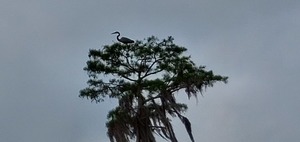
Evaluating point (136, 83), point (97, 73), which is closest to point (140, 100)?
point (136, 83)

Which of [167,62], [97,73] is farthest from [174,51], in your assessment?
[97,73]

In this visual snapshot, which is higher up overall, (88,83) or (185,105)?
(88,83)

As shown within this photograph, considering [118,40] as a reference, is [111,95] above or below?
below

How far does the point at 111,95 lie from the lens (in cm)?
1480

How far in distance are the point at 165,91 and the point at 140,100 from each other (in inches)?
28.9

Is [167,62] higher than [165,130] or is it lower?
higher

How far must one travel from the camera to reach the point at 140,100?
14.4m

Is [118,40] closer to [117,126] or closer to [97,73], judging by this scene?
[97,73]

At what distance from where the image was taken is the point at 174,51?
15023mm

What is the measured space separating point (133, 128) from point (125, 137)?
328mm

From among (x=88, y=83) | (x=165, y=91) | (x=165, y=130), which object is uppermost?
(x=88, y=83)

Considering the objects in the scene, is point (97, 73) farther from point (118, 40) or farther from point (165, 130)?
point (165, 130)

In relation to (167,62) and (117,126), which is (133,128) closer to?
(117,126)

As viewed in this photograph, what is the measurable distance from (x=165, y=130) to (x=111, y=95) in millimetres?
1879
